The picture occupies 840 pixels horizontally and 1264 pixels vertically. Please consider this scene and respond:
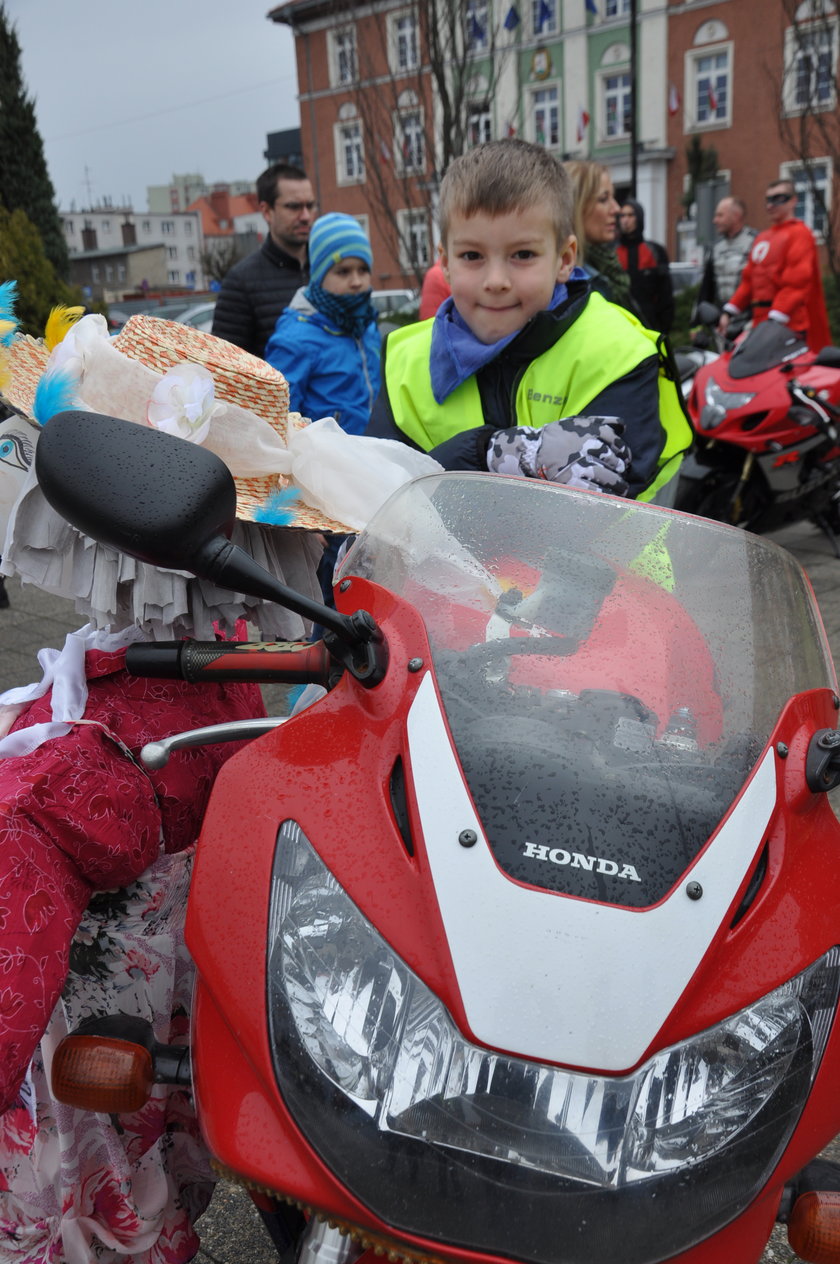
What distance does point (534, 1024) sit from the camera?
0.94 meters

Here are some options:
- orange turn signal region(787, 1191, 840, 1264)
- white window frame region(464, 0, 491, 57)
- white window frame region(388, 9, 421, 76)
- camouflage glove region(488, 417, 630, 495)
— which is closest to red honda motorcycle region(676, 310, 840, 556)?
camouflage glove region(488, 417, 630, 495)

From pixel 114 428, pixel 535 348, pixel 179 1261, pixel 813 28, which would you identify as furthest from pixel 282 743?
pixel 813 28

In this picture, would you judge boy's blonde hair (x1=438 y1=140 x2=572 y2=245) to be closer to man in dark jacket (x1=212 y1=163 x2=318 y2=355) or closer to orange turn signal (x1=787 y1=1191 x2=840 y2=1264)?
orange turn signal (x1=787 y1=1191 x2=840 y2=1264)

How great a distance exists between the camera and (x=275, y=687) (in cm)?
494

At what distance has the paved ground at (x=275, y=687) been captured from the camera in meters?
2.12

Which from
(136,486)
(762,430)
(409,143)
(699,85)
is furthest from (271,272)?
(699,85)

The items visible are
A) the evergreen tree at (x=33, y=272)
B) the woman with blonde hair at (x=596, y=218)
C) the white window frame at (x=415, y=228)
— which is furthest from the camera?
the white window frame at (x=415, y=228)

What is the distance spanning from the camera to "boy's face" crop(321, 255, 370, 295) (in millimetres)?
4473

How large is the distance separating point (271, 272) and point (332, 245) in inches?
36.7

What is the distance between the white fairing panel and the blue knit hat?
3811 millimetres

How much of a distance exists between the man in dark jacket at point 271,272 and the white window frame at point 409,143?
7177 millimetres

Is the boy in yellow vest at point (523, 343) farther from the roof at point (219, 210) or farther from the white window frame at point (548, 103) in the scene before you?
the roof at point (219, 210)

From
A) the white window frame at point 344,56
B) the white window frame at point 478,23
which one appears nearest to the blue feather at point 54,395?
the white window frame at point 478,23

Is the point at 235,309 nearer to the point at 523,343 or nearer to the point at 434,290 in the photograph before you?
the point at 434,290
